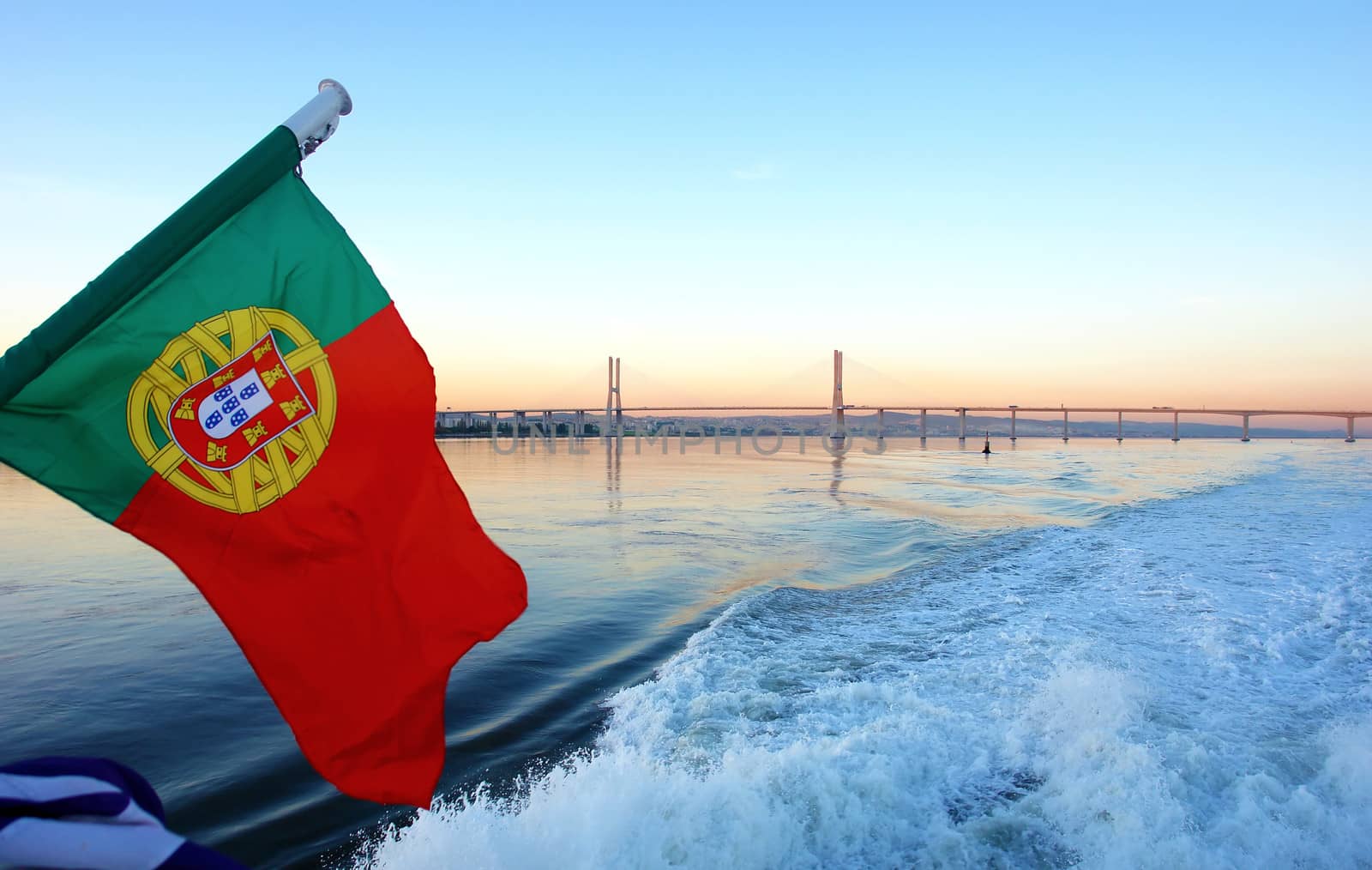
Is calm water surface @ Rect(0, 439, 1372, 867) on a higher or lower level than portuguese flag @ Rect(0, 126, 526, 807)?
lower

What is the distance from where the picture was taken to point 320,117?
1798mm

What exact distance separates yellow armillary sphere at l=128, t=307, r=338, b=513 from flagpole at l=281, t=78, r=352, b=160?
16.4 inches

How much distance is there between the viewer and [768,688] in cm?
474

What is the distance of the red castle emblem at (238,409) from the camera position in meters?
1.68

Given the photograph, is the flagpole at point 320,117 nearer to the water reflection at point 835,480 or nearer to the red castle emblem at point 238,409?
the red castle emblem at point 238,409

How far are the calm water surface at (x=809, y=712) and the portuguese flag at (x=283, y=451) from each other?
1290mm

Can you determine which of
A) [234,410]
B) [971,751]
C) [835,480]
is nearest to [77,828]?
[234,410]

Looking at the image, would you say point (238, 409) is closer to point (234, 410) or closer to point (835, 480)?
point (234, 410)

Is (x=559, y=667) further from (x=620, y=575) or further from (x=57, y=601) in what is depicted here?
(x=57, y=601)

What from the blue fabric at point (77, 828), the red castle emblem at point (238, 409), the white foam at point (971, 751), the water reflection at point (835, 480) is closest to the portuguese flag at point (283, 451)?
the red castle emblem at point (238, 409)

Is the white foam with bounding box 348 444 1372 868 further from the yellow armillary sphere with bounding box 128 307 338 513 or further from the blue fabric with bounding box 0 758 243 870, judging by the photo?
the blue fabric with bounding box 0 758 243 870

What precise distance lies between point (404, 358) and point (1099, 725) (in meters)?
3.81

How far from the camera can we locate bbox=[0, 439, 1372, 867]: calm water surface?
298 centimetres

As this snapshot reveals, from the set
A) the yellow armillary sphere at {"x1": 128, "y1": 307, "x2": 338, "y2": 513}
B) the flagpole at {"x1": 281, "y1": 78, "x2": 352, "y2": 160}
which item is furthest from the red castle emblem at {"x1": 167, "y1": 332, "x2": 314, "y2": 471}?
the flagpole at {"x1": 281, "y1": 78, "x2": 352, "y2": 160}
